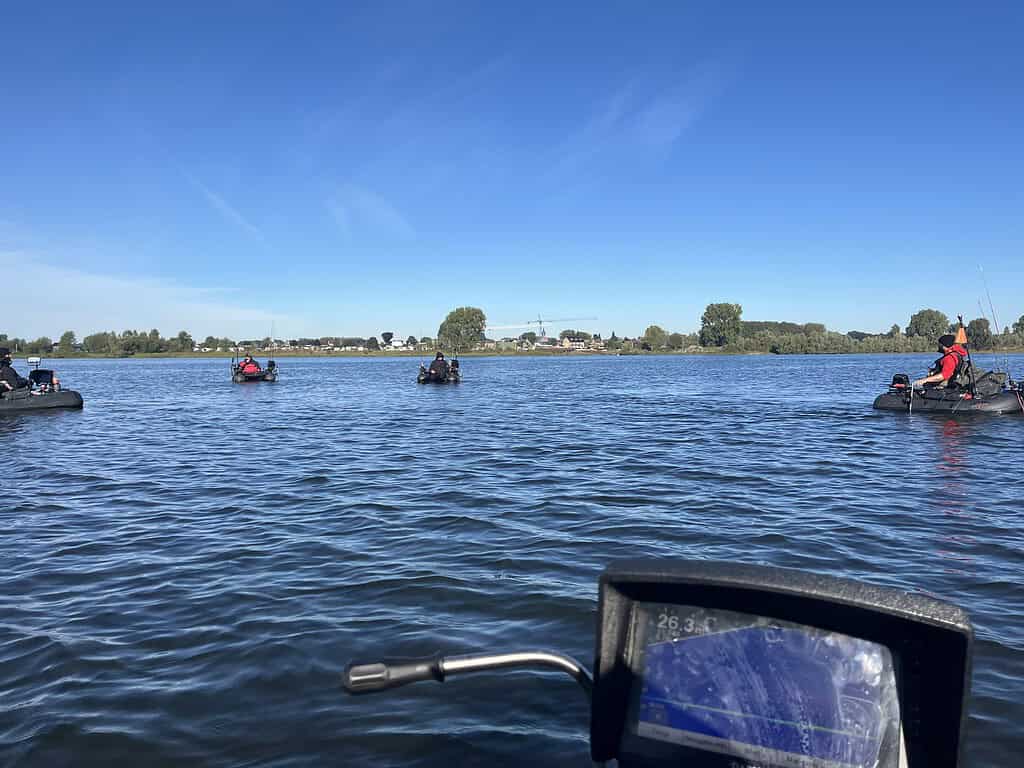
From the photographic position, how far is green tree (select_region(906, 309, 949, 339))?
587 ft

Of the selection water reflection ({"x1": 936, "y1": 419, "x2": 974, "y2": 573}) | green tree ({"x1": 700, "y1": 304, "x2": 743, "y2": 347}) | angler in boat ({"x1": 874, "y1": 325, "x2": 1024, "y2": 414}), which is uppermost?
green tree ({"x1": 700, "y1": 304, "x2": 743, "y2": 347})

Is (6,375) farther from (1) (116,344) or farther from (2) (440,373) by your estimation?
(1) (116,344)

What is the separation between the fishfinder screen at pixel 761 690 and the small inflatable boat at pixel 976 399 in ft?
77.2

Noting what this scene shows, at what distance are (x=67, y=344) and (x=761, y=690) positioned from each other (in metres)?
225

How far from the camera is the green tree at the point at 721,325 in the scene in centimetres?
18975

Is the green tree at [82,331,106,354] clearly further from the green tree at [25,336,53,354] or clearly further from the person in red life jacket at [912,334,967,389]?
the person in red life jacket at [912,334,967,389]

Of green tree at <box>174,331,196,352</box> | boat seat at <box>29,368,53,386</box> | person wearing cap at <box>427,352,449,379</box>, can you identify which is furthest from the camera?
green tree at <box>174,331,196,352</box>

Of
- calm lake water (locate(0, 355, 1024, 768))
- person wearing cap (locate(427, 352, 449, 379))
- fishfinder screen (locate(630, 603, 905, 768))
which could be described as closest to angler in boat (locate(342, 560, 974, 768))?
fishfinder screen (locate(630, 603, 905, 768))

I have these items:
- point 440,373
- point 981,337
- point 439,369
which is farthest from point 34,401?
point 981,337

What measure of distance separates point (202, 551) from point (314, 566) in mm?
1670

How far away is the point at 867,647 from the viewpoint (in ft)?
7.26

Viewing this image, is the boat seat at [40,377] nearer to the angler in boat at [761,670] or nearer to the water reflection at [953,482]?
the water reflection at [953,482]

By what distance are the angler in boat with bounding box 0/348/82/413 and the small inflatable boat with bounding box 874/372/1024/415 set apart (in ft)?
102

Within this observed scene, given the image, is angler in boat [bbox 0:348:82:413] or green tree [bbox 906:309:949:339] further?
green tree [bbox 906:309:949:339]
